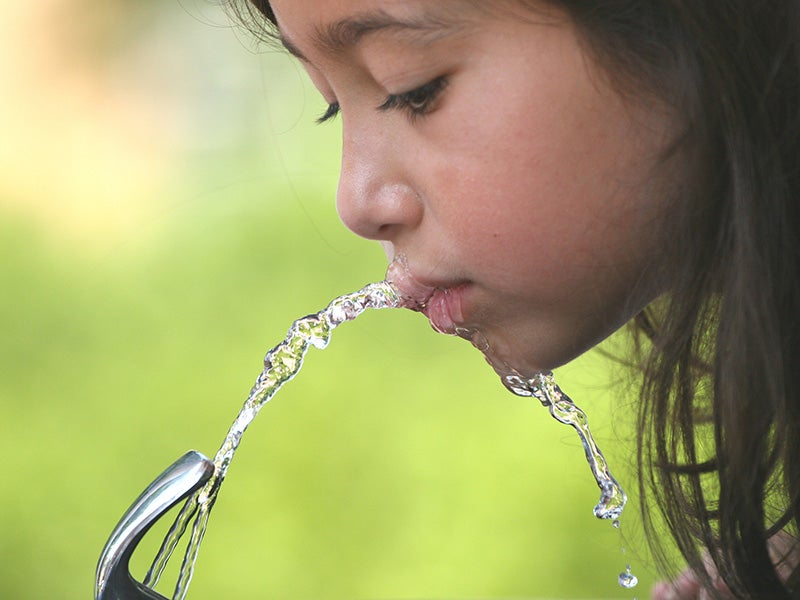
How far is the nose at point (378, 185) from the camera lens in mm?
863

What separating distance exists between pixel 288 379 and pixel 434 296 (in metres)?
0.14

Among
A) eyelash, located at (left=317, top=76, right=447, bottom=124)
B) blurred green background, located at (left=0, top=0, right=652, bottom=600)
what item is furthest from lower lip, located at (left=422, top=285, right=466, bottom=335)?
blurred green background, located at (left=0, top=0, right=652, bottom=600)

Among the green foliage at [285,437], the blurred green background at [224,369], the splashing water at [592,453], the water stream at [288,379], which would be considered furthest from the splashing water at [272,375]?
the green foliage at [285,437]

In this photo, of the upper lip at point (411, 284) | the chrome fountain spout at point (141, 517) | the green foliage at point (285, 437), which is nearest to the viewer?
the chrome fountain spout at point (141, 517)

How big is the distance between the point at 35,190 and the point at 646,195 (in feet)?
7.04

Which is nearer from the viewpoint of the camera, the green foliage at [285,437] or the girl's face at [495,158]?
the girl's face at [495,158]

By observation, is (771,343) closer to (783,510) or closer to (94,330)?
(783,510)

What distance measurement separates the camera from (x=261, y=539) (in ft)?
6.60

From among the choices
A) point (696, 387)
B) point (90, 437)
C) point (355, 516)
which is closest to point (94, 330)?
point (90, 437)

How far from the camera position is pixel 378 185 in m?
0.87

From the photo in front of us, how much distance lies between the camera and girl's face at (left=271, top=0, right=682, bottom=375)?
810 millimetres

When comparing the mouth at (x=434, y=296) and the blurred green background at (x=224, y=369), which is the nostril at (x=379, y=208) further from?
the blurred green background at (x=224, y=369)

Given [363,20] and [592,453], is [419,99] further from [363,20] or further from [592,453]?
[592,453]

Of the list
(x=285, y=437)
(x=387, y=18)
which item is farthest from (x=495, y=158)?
(x=285, y=437)
